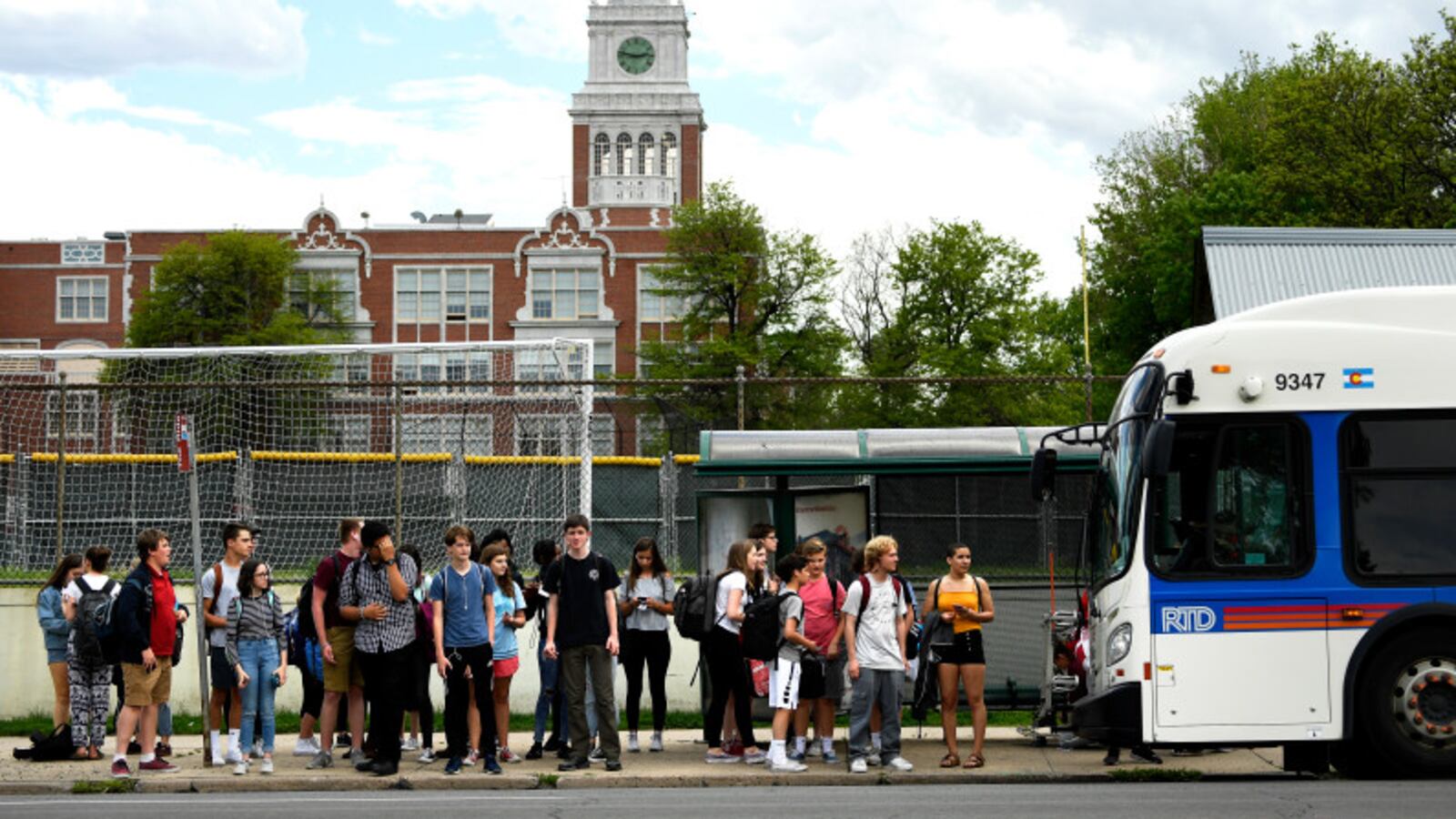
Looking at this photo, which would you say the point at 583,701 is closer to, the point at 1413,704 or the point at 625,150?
the point at 1413,704

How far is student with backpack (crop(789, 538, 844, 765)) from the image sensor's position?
578 inches

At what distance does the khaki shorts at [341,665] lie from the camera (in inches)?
572

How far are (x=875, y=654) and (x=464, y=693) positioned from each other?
3218 mm

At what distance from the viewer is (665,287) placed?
6694cm

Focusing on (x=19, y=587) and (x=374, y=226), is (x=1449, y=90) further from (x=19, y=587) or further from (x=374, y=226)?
(x=374, y=226)

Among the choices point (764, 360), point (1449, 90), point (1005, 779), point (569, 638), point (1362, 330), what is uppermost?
point (1449, 90)

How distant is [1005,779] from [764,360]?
47821mm

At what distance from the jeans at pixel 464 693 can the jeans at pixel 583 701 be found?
0.60 m

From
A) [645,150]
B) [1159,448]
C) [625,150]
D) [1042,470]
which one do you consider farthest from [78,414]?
[625,150]

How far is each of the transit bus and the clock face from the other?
96322 mm

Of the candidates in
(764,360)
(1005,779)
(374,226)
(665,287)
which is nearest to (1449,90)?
(764,360)

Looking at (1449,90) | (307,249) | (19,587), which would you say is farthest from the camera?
(307,249)

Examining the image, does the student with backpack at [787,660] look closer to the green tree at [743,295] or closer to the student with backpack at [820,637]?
the student with backpack at [820,637]

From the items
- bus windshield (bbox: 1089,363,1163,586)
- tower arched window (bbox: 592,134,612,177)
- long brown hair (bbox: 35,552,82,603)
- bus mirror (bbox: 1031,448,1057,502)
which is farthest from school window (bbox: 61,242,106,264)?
bus windshield (bbox: 1089,363,1163,586)
